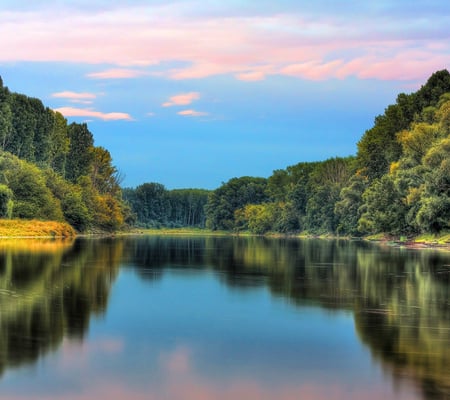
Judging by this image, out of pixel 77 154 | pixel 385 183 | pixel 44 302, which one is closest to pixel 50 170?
pixel 77 154

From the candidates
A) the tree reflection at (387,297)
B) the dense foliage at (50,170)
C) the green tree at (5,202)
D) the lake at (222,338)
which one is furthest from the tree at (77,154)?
the lake at (222,338)

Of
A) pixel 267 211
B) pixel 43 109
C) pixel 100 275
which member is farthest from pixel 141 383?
pixel 267 211

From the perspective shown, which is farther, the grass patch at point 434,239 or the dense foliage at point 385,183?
the grass patch at point 434,239

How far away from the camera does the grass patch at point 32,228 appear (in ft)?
273

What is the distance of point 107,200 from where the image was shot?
128000mm

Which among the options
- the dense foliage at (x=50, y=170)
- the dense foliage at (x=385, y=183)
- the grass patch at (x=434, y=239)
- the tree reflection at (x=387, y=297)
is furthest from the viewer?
the dense foliage at (x=50, y=170)

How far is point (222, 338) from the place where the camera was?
54.5ft

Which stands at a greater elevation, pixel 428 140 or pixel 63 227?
pixel 428 140

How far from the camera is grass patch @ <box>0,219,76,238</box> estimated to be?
83169 millimetres

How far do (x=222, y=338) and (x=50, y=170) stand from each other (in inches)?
3726

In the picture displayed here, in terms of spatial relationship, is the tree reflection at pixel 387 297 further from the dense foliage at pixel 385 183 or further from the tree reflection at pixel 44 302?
the dense foliage at pixel 385 183

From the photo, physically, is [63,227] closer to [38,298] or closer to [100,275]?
[100,275]

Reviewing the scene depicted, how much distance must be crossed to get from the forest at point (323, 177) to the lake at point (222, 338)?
42535 mm

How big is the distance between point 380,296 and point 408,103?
8414 cm
